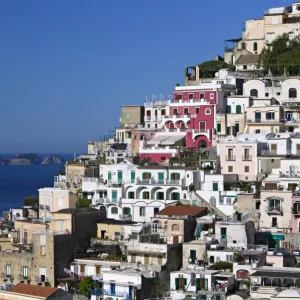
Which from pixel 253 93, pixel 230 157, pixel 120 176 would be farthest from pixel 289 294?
pixel 253 93

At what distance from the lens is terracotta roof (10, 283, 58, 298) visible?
47716 mm

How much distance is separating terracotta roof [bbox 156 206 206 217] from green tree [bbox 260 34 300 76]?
21.1m

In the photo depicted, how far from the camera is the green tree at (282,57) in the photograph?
76.0 m

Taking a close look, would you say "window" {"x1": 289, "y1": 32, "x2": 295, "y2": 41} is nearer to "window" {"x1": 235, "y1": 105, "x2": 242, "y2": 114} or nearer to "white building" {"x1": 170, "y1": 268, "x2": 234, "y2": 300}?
"window" {"x1": 235, "y1": 105, "x2": 242, "y2": 114}

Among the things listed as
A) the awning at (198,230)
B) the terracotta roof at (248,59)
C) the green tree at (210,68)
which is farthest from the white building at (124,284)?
the terracotta roof at (248,59)

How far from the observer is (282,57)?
7806cm

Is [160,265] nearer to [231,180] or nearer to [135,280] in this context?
[135,280]

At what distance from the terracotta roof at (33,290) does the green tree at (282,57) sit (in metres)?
33.4

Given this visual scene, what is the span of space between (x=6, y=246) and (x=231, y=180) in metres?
14.9

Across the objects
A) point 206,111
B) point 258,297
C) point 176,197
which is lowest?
point 258,297

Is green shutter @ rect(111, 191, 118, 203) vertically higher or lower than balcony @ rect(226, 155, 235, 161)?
lower

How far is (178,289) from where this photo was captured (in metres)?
48.5

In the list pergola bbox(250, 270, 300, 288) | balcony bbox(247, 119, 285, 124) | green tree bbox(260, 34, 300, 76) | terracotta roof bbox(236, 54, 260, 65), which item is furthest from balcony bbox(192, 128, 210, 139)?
pergola bbox(250, 270, 300, 288)

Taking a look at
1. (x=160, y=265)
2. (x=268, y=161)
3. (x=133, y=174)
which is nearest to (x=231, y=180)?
(x=268, y=161)
